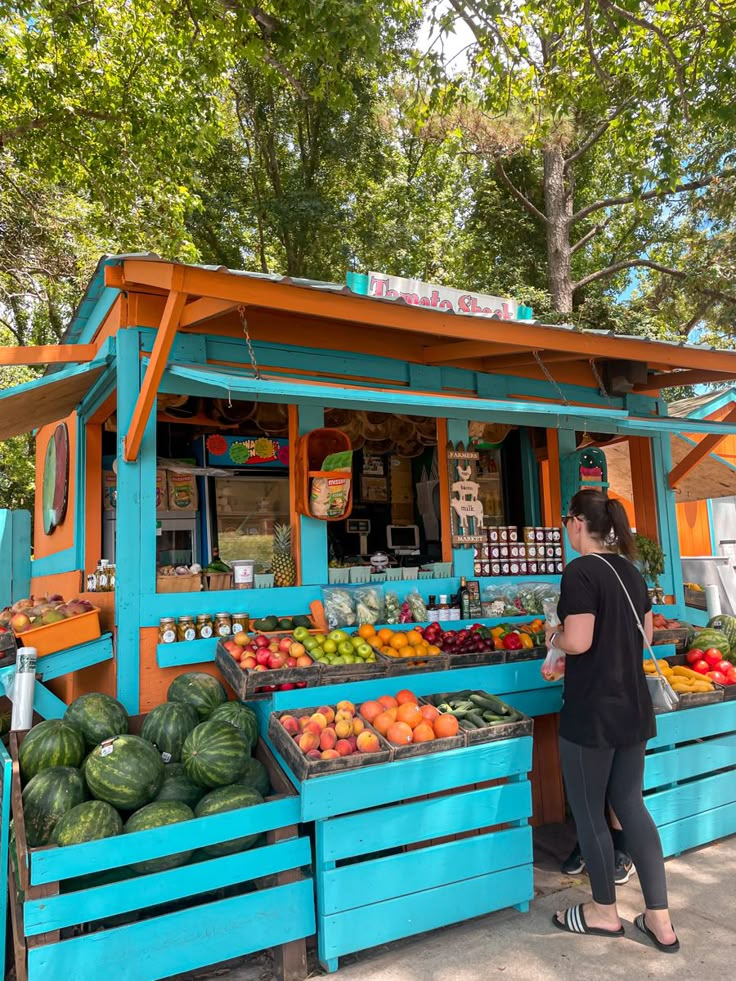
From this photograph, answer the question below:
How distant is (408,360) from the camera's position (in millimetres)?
6148

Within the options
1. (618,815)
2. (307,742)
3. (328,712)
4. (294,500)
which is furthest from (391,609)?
(618,815)

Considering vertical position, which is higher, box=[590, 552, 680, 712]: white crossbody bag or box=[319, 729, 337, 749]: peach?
box=[590, 552, 680, 712]: white crossbody bag

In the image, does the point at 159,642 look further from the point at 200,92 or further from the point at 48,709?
the point at 200,92

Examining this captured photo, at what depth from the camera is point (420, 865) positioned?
3.49m

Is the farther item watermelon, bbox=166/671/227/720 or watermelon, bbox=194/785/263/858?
watermelon, bbox=166/671/227/720

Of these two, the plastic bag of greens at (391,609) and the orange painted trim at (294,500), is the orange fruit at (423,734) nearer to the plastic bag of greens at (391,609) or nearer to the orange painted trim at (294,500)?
the plastic bag of greens at (391,609)

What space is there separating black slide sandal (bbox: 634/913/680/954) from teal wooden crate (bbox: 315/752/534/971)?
1.87 feet

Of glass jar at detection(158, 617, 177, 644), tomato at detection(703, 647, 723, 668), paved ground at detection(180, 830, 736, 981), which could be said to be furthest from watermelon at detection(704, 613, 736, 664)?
glass jar at detection(158, 617, 177, 644)

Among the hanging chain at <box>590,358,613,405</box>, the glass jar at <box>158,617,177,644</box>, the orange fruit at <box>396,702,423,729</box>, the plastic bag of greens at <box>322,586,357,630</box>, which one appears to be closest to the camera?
the orange fruit at <box>396,702,423,729</box>

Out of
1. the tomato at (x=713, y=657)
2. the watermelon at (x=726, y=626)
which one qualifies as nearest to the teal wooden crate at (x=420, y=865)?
the tomato at (x=713, y=657)

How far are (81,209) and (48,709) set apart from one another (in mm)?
12397

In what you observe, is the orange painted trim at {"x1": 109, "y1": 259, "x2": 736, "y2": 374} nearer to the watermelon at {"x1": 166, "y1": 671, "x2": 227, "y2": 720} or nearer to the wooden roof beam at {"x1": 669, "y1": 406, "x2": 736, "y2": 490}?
the wooden roof beam at {"x1": 669, "y1": 406, "x2": 736, "y2": 490}

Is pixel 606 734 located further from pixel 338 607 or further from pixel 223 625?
pixel 223 625

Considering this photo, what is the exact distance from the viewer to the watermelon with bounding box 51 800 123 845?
9.79ft
